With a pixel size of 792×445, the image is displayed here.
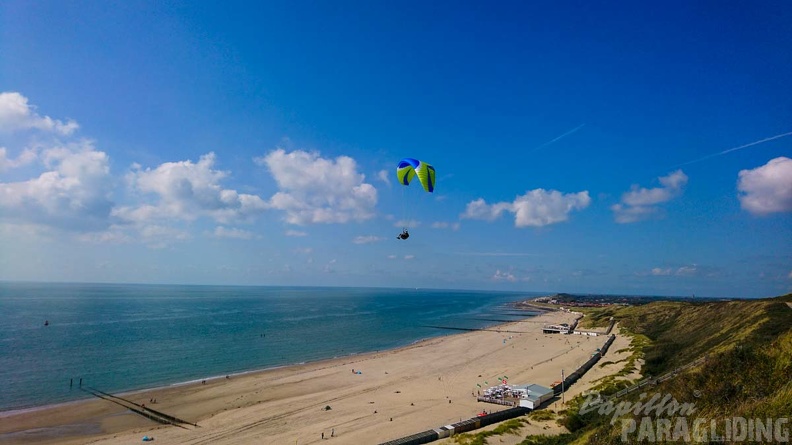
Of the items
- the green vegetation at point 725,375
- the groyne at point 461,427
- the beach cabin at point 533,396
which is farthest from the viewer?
the beach cabin at point 533,396

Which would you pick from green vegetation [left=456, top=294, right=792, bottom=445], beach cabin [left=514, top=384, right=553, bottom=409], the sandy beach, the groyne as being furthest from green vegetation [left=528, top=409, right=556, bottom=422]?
the sandy beach

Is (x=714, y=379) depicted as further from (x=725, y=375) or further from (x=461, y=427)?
(x=461, y=427)

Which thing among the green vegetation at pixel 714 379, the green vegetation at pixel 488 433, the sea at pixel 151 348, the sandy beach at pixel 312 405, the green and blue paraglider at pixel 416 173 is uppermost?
the green and blue paraglider at pixel 416 173

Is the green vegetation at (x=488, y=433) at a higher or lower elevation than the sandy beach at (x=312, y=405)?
higher

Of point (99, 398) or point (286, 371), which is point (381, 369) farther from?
point (99, 398)

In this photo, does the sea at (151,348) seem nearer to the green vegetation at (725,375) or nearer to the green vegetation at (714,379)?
the green vegetation at (714,379)

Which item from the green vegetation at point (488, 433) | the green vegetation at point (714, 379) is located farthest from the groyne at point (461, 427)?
the green vegetation at point (714, 379)

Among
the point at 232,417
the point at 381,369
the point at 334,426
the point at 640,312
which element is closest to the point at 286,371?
the point at 381,369
